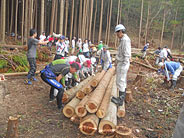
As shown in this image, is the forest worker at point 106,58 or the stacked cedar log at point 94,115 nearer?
the stacked cedar log at point 94,115

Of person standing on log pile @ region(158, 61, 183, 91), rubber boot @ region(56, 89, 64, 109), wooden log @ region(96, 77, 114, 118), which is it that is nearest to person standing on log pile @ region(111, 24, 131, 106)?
wooden log @ region(96, 77, 114, 118)

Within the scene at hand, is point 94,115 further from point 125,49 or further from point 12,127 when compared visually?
point 125,49

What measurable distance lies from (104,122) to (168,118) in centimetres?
252

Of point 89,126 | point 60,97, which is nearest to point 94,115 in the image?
point 89,126

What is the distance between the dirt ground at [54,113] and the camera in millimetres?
3797

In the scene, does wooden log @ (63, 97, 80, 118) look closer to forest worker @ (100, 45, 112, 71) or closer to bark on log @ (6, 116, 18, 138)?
bark on log @ (6, 116, 18, 138)

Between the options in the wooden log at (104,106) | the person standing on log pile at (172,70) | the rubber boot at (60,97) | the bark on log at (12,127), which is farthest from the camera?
the person standing on log pile at (172,70)

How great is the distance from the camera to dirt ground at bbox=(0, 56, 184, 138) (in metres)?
3.80

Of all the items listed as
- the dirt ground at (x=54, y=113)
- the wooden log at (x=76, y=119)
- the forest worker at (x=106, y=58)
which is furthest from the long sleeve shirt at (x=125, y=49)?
the forest worker at (x=106, y=58)

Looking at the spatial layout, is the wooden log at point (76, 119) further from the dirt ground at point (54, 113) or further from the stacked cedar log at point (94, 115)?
the dirt ground at point (54, 113)

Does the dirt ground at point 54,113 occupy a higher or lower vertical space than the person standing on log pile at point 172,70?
lower

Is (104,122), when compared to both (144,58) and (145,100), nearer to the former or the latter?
(145,100)

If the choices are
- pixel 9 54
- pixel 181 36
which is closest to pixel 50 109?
pixel 9 54

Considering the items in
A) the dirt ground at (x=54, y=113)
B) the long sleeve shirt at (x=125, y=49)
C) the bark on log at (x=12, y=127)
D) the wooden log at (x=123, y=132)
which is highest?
the long sleeve shirt at (x=125, y=49)
